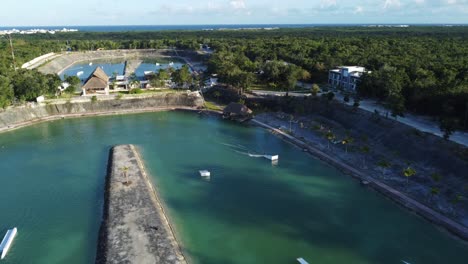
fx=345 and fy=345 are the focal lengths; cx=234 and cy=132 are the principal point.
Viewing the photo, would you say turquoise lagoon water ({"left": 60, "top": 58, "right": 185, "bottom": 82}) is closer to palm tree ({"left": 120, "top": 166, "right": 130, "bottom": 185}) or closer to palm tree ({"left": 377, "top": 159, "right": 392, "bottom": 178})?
palm tree ({"left": 120, "top": 166, "right": 130, "bottom": 185})

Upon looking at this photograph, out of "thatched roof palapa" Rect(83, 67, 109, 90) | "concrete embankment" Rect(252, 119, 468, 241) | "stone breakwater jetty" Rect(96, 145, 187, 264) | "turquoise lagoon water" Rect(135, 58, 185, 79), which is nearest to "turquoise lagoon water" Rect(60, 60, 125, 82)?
"turquoise lagoon water" Rect(135, 58, 185, 79)

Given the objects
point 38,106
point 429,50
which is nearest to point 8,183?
point 38,106

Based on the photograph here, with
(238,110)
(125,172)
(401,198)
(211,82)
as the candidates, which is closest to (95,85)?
(211,82)

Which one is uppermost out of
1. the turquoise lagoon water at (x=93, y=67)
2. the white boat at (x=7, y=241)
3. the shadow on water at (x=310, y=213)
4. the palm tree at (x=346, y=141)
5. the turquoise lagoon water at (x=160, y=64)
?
the turquoise lagoon water at (x=160, y=64)

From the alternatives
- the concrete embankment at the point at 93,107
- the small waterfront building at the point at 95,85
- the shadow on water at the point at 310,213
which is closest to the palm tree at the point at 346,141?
the shadow on water at the point at 310,213

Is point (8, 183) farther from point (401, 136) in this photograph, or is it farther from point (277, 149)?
point (401, 136)

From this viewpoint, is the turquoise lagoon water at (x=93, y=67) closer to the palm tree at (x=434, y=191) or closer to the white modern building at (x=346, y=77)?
the white modern building at (x=346, y=77)
